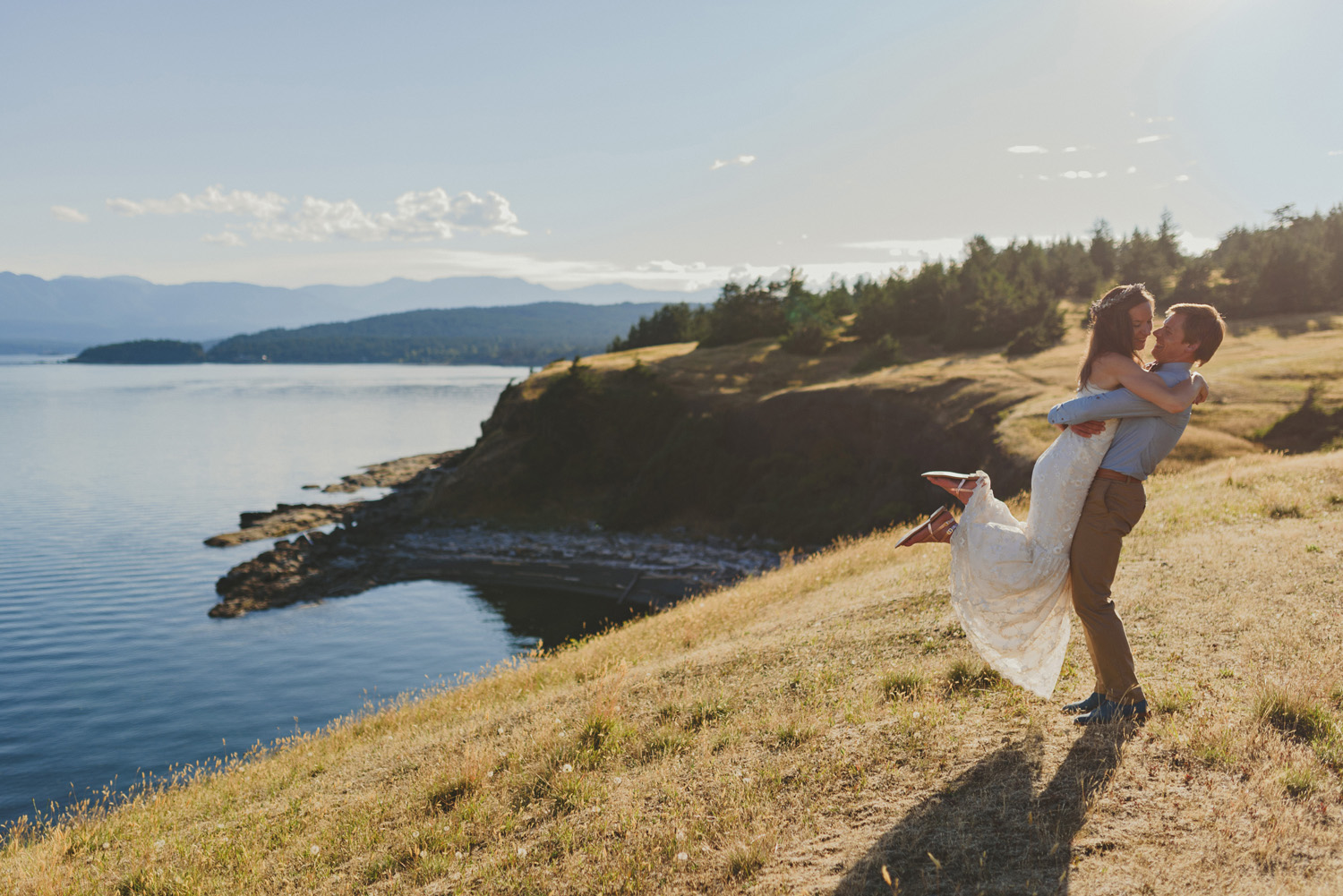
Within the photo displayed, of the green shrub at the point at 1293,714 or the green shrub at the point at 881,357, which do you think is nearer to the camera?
the green shrub at the point at 1293,714

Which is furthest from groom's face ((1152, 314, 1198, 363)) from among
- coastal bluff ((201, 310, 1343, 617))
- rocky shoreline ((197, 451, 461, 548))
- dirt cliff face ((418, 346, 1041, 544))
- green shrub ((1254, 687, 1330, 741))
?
rocky shoreline ((197, 451, 461, 548))

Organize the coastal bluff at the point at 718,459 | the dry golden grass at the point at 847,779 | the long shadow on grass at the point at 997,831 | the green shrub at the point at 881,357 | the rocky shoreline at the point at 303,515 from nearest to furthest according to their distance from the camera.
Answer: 1. the long shadow on grass at the point at 997,831
2. the dry golden grass at the point at 847,779
3. the coastal bluff at the point at 718,459
4. the rocky shoreline at the point at 303,515
5. the green shrub at the point at 881,357

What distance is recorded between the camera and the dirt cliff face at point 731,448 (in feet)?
112

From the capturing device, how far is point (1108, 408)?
5219 mm

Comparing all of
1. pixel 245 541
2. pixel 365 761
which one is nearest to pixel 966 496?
pixel 365 761

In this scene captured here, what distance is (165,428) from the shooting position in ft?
336

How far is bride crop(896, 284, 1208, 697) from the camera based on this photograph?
208 inches

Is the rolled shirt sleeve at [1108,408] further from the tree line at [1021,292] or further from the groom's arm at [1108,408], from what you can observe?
the tree line at [1021,292]

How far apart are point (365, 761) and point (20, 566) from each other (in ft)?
150

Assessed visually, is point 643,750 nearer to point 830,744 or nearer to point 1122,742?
point 830,744

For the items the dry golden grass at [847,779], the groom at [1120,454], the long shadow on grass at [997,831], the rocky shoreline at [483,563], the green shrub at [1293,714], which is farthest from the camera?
the rocky shoreline at [483,563]

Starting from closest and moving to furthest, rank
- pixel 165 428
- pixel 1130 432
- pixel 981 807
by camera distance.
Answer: pixel 981 807, pixel 1130 432, pixel 165 428

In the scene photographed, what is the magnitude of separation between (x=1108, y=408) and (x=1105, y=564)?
3.80 ft

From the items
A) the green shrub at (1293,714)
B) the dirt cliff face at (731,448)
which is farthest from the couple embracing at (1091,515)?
the dirt cliff face at (731,448)
